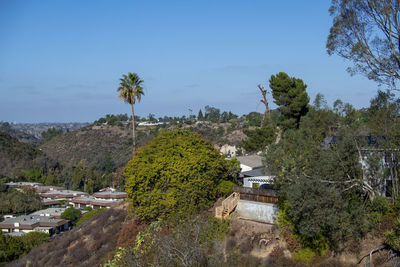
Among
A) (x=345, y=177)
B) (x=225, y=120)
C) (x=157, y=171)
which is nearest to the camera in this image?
(x=345, y=177)

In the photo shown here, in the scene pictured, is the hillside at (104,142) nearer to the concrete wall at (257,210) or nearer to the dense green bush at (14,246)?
the dense green bush at (14,246)

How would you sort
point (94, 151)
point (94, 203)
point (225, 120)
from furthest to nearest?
1. point (225, 120)
2. point (94, 151)
3. point (94, 203)

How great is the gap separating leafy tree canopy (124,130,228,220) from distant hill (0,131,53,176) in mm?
79659

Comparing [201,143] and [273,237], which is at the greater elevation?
[201,143]

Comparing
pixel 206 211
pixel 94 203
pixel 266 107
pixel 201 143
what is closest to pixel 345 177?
pixel 206 211

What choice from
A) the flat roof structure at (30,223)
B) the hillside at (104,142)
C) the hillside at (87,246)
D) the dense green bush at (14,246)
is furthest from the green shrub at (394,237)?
the hillside at (104,142)

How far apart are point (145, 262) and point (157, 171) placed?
16.1 feet

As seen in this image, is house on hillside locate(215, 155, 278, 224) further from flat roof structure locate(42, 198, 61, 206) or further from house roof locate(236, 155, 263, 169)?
flat roof structure locate(42, 198, 61, 206)

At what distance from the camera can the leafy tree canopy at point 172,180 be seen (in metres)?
18.2

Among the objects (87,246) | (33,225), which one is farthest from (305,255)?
(33,225)

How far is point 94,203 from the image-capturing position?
6191 cm

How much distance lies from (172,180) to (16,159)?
87.7 metres

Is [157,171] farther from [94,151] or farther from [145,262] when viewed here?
[94,151]

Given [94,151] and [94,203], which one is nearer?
[94,203]
